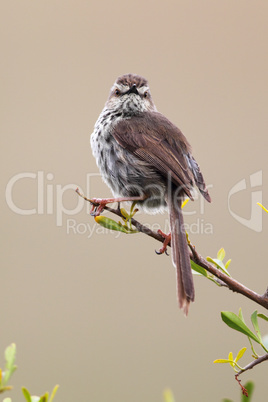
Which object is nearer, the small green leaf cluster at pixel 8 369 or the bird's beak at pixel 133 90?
the small green leaf cluster at pixel 8 369

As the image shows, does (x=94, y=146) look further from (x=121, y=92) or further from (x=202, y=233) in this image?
(x=202, y=233)

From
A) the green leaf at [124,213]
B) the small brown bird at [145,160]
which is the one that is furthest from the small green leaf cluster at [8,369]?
the small brown bird at [145,160]

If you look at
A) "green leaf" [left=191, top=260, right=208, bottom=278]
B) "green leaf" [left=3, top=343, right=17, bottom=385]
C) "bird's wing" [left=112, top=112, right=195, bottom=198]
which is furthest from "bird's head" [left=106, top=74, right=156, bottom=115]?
"green leaf" [left=3, top=343, right=17, bottom=385]

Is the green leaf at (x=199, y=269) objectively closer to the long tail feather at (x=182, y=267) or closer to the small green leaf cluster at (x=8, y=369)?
the long tail feather at (x=182, y=267)

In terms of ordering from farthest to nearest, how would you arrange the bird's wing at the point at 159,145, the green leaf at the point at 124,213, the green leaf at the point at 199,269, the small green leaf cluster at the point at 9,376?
the bird's wing at the point at 159,145 < the green leaf at the point at 124,213 < the green leaf at the point at 199,269 < the small green leaf cluster at the point at 9,376

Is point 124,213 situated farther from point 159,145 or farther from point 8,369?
point 159,145

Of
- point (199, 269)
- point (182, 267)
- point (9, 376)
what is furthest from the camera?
point (182, 267)

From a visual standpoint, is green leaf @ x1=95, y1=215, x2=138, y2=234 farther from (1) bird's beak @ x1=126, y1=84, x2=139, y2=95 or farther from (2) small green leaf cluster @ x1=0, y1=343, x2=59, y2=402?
(1) bird's beak @ x1=126, y1=84, x2=139, y2=95

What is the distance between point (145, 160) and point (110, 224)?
1.26 m

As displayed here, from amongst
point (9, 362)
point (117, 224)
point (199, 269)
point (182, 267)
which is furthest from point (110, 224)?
point (9, 362)

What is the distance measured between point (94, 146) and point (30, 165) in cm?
334

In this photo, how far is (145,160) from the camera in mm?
3029

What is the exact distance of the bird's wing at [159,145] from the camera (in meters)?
2.86

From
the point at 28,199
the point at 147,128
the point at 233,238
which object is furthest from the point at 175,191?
the point at 28,199
